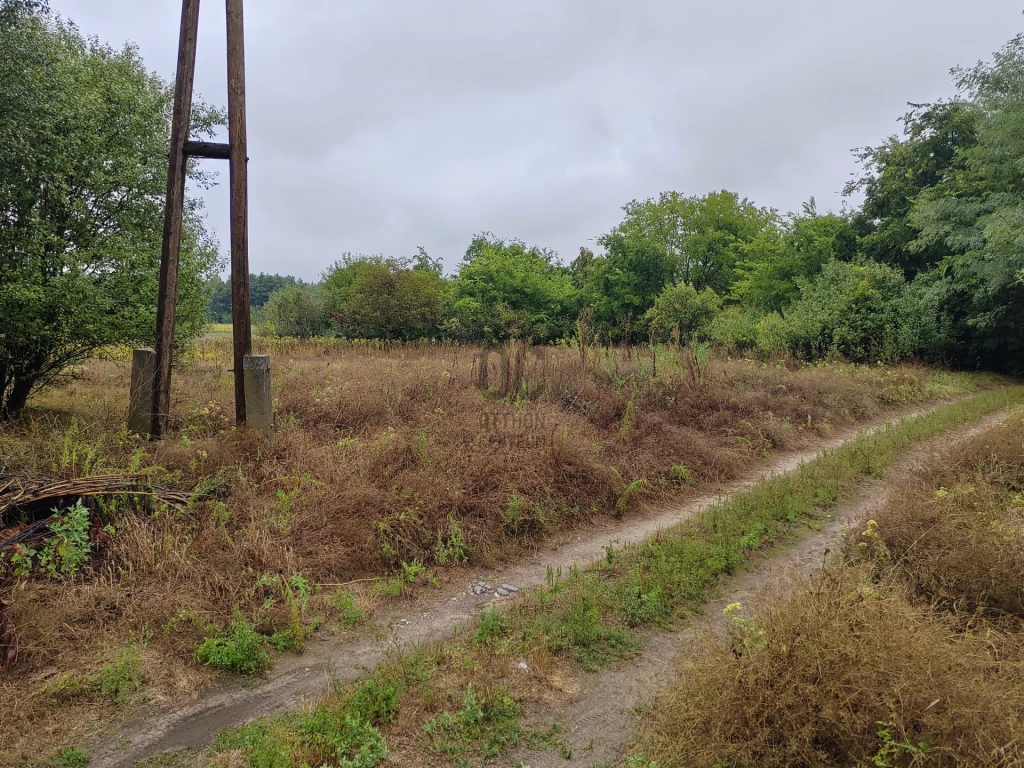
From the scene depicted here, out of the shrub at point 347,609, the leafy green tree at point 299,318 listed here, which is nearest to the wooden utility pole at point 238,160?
the shrub at point 347,609

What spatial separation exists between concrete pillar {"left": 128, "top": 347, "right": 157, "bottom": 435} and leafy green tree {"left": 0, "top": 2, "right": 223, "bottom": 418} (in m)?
1.56

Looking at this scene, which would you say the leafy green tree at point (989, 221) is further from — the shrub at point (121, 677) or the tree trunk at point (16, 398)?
the tree trunk at point (16, 398)

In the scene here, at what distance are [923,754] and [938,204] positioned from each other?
74.3ft

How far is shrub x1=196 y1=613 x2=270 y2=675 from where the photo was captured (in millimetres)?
3490

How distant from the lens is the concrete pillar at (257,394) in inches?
252

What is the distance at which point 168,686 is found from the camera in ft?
10.8

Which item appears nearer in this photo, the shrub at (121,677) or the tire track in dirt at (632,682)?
the tire track in dirt at (632,682)

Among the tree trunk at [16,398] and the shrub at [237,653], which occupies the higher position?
the tree trunk at [16,398]

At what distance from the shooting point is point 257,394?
6.41 meters

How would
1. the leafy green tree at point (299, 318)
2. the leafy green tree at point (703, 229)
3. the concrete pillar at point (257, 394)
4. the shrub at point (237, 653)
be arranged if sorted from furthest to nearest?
1. the leafy green tree at point (703, 229)
2. the leafy green tree at point (299, 318)
3. the concrete pillar at point (257, 394)
4. the shrub at point (237, 653)

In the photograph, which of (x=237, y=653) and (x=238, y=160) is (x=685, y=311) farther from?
(x=237, y=653)

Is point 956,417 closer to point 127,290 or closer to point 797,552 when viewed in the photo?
point 797,552

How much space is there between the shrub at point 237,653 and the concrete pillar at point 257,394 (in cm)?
317

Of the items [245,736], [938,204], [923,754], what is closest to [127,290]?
[245,736]
